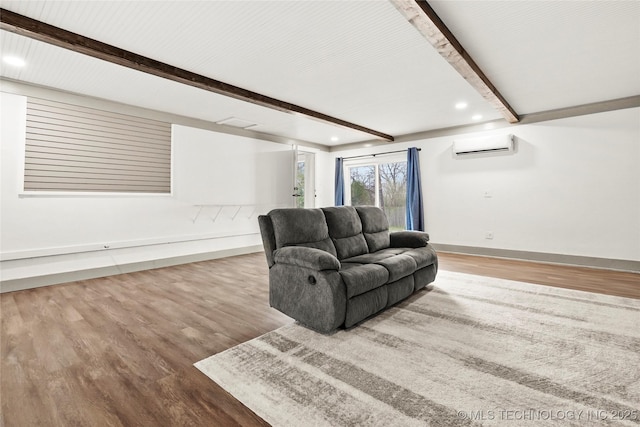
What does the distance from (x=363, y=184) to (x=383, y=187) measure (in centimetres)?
58

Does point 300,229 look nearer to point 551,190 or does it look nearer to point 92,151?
point 92,151

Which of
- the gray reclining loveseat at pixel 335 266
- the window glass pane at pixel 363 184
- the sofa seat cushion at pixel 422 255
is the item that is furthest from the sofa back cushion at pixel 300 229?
the window glass pane at pixel 363 184

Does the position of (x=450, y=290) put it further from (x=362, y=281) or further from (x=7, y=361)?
(x=7, y=361)

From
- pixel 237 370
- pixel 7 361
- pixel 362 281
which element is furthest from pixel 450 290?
pixel 7 361

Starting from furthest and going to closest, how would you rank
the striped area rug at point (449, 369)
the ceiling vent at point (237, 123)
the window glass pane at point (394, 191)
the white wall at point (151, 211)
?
the window glass pane at point (394, 191)
the ceiling vent at point (237, 123)
the white wall at point (151, 211)
the striped area rug at point (449, 369)

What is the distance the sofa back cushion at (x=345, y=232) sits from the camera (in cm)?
326

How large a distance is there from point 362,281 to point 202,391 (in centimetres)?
133

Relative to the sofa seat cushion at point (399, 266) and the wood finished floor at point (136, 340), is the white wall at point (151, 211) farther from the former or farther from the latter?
the sofa seat cushion at point (399, 266)

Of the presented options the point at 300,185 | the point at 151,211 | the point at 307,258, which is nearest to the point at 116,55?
the point at 151,211

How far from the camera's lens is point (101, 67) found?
328 centimetres

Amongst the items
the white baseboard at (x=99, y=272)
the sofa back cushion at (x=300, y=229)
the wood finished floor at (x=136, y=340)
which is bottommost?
the wood finished floor at (x=136, y=340)

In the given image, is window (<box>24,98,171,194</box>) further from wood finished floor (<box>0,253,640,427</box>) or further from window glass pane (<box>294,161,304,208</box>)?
window glass pane (<box>294,161,304,208</box>)

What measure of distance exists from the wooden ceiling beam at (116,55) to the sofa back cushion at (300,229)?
1.93 metres

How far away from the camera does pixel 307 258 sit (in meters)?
2.42
